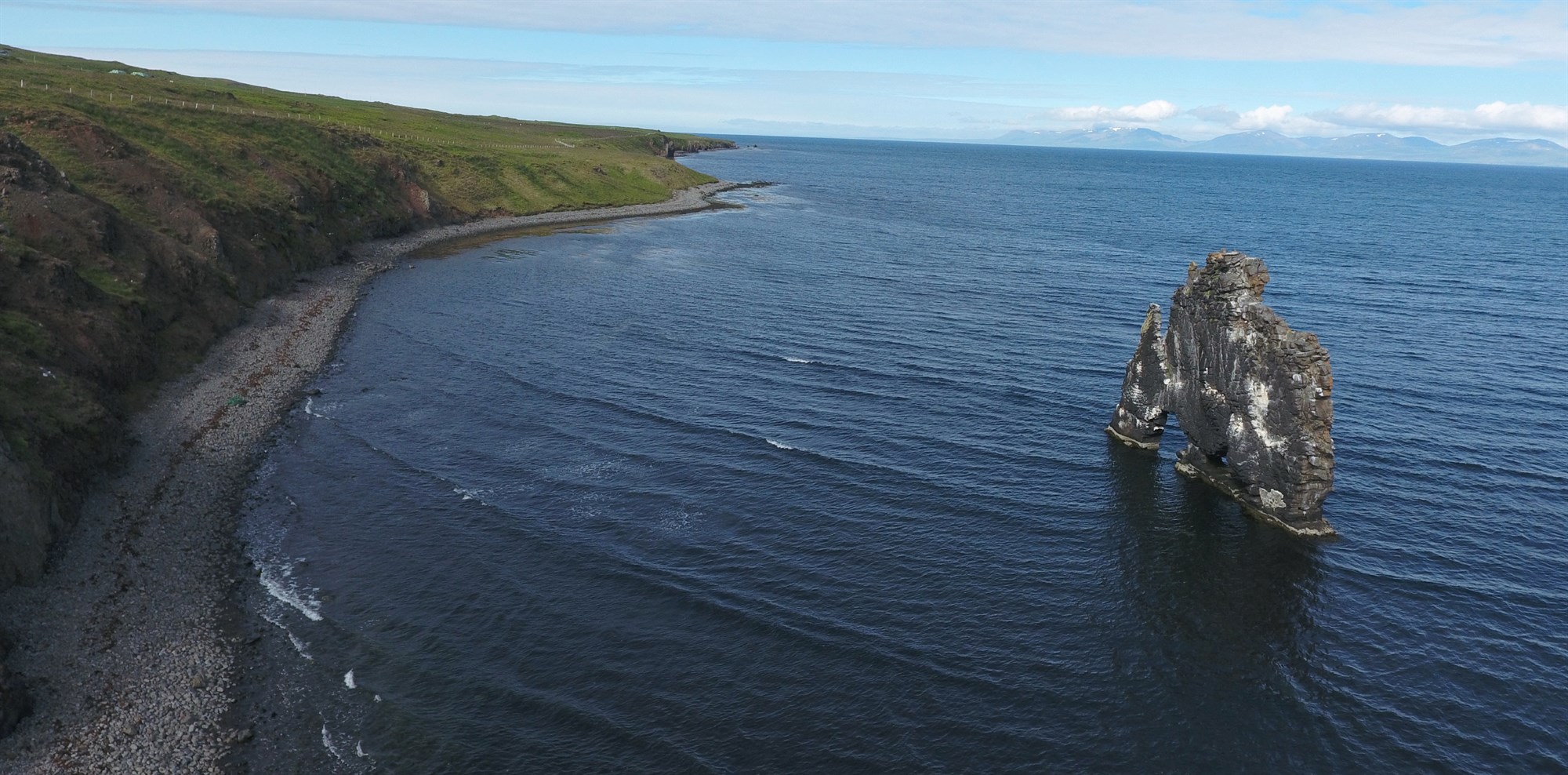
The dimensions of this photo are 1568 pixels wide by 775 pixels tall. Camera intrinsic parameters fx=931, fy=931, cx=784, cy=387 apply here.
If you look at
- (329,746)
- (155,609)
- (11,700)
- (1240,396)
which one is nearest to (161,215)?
(155,609)

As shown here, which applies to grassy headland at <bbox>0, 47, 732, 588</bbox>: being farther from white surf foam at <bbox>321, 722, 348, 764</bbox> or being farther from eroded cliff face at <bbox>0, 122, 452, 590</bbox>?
white surf foam at <bbox>321, 722, 348, 764</bbox>

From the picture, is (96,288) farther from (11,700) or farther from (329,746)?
(329,746)

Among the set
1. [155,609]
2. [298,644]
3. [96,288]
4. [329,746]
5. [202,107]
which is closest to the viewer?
[329,746]

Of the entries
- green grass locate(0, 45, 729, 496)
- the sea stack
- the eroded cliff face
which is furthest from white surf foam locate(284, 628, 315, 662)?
the sea stack

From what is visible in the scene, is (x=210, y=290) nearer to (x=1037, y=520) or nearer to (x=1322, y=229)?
(x=1037, y=520)

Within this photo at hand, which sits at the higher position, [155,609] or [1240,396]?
[1240,396]

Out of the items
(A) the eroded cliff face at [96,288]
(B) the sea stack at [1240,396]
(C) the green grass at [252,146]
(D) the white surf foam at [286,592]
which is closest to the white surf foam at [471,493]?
(D) the white surf foam at [286,592]
